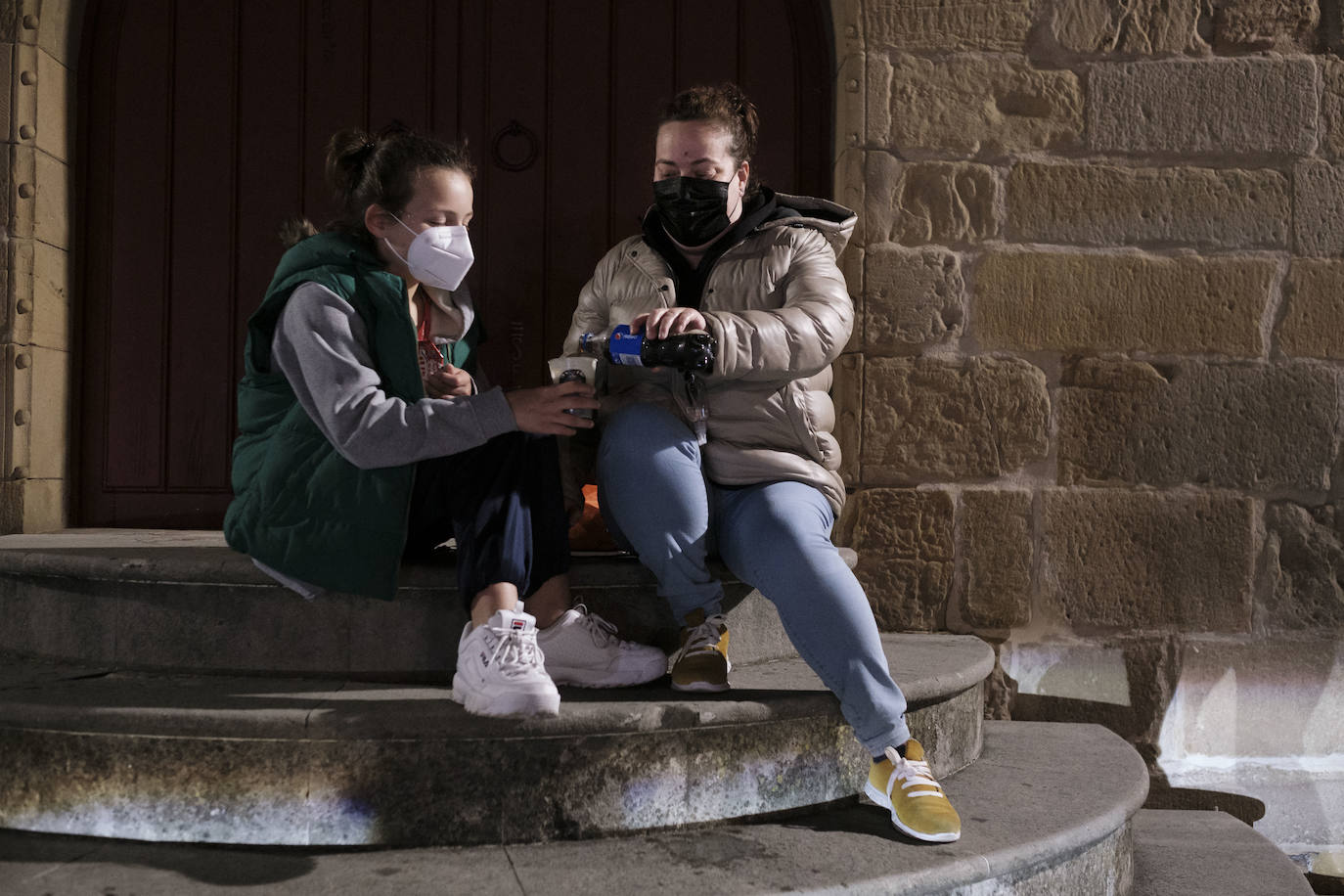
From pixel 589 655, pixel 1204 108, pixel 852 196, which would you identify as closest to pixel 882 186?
pixel 852 196

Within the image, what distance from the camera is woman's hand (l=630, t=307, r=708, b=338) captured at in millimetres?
1991

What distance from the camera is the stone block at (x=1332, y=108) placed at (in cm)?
315

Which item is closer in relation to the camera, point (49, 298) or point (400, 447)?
point (400, 447)

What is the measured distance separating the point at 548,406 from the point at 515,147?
1.79m

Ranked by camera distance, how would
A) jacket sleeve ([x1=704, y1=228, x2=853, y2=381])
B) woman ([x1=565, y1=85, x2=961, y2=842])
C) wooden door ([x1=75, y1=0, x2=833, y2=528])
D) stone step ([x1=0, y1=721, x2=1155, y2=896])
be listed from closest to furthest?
1. stone step ([x1=0, y1=721, x2=1155, y2=896])
2. woman ([x1=565, y1=85, x2=961, y2=842])
3. jacket sleeve ([x1=704, y1=228, x2=853, y2=381])
4. wooden door ([x1=75, y1=0, x2=833, y2=528])

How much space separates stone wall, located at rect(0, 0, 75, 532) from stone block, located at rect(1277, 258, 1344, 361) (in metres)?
3.82

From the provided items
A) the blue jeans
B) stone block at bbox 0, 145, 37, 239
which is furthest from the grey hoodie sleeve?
stone block at bbox 0, 145, 37, 239

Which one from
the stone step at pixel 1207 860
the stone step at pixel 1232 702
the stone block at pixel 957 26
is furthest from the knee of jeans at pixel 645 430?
the stone block at pixel 957 26

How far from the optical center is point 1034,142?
3152 millimetres

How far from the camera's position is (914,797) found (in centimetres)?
186

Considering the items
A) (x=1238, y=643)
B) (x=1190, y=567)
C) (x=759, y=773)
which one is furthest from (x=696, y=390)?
(x=1238, y=643)

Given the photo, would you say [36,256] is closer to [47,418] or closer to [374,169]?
[47,418]

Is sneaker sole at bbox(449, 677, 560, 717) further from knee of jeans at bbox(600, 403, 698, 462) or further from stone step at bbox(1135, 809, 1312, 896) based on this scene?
stone step at bbox(1135, 809, 1312, 896)

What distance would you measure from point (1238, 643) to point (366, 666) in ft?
8.28
